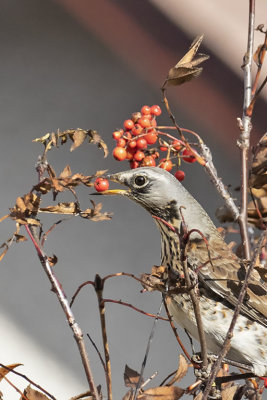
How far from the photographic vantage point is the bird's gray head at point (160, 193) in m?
1.06

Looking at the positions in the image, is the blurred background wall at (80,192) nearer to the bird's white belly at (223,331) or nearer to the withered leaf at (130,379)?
the bird's white belly at (223,331)

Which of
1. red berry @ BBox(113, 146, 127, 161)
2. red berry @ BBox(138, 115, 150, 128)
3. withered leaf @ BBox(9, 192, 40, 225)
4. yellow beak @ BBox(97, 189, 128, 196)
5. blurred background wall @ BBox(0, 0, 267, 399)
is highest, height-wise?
red berry @ BBox(138, 115, 150, 128)

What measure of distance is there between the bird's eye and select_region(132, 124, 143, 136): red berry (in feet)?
0.20

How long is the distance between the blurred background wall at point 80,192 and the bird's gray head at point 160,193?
33.9 inches

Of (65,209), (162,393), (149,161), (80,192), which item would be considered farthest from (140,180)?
(80,192)

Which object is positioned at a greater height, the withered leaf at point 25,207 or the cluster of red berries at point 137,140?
the cluster of red berries at point 137,140

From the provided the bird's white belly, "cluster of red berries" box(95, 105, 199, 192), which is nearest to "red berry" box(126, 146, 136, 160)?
"cluster of red berries" box(95, 105, 199, 192)

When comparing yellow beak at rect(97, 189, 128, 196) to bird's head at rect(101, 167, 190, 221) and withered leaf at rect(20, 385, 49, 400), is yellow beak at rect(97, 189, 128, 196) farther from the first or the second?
withered leaf at rect(20, 385, 49, 400)

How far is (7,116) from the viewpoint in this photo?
2301 millimetres

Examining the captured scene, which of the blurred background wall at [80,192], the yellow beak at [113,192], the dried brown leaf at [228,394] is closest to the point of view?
the dried brown leaf at [228,394]

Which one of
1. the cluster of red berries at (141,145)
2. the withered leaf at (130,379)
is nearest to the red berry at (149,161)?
the cluster of red berries at (141,145)

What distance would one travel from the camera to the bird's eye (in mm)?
1061

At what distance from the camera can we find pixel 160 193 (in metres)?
1.14

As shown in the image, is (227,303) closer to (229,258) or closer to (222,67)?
(229,258)
